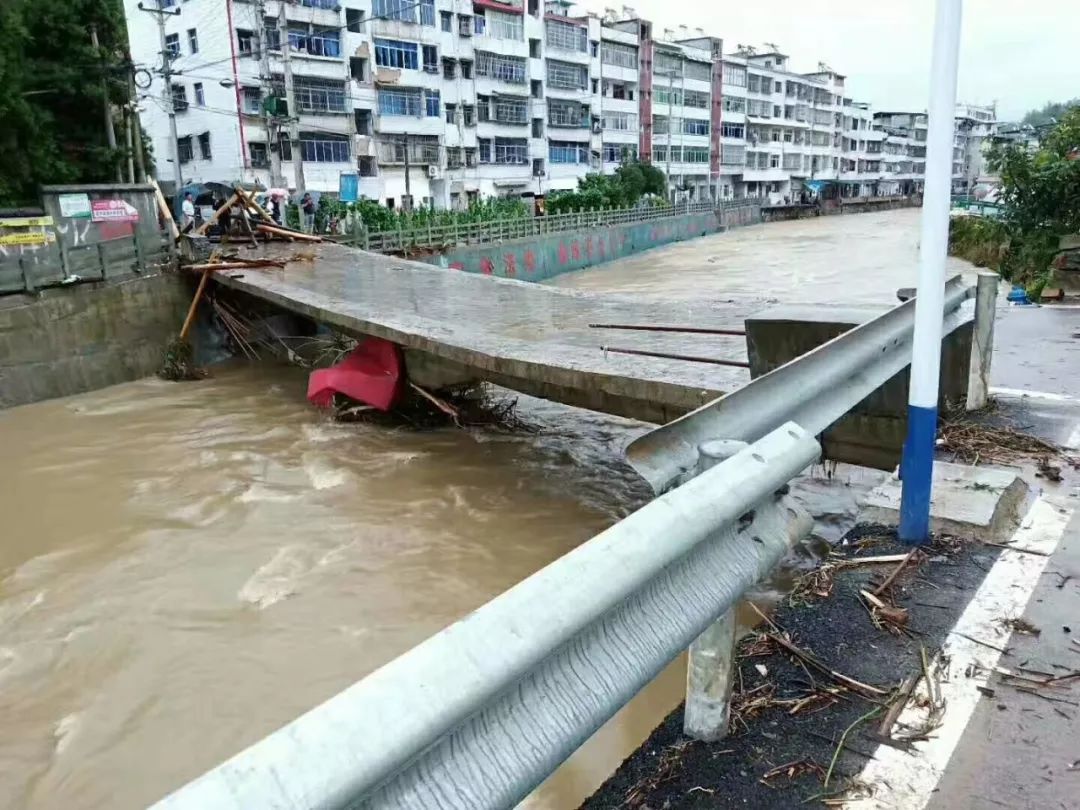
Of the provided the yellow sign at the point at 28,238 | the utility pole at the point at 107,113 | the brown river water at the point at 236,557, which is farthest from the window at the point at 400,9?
the brown river water at the point at 236,557

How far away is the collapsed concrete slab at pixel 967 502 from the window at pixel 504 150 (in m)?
50.1

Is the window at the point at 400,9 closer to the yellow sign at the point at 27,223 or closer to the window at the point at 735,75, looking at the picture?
the yellow sign at the point at 27,223

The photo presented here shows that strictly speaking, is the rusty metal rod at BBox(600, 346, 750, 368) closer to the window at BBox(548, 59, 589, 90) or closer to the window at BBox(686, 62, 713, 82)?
the window at BBox(548, 59, 589, 90)

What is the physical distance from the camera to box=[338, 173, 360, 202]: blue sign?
4072 centimetres

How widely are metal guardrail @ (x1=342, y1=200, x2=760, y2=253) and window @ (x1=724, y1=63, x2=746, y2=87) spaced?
107ft

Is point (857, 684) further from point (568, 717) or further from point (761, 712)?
point (568, 717)

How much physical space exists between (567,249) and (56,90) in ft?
65.3

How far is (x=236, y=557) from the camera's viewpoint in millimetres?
7602

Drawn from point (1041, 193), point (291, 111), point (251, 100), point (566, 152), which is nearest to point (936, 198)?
point (1041, 193)

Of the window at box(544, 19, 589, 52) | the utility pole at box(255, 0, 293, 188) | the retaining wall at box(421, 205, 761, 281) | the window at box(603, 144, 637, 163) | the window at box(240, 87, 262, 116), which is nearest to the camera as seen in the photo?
the retaining wall at box(421, 205, 761, 281)

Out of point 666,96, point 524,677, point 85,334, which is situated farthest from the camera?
point 666,96

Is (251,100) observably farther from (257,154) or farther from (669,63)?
(669,63)

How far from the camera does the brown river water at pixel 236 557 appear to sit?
16.7 feet

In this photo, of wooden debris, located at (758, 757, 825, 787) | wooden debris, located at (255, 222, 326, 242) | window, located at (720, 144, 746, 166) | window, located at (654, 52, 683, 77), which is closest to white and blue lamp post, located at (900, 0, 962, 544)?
wooden debris, located at (758, 757, 825, 787)
